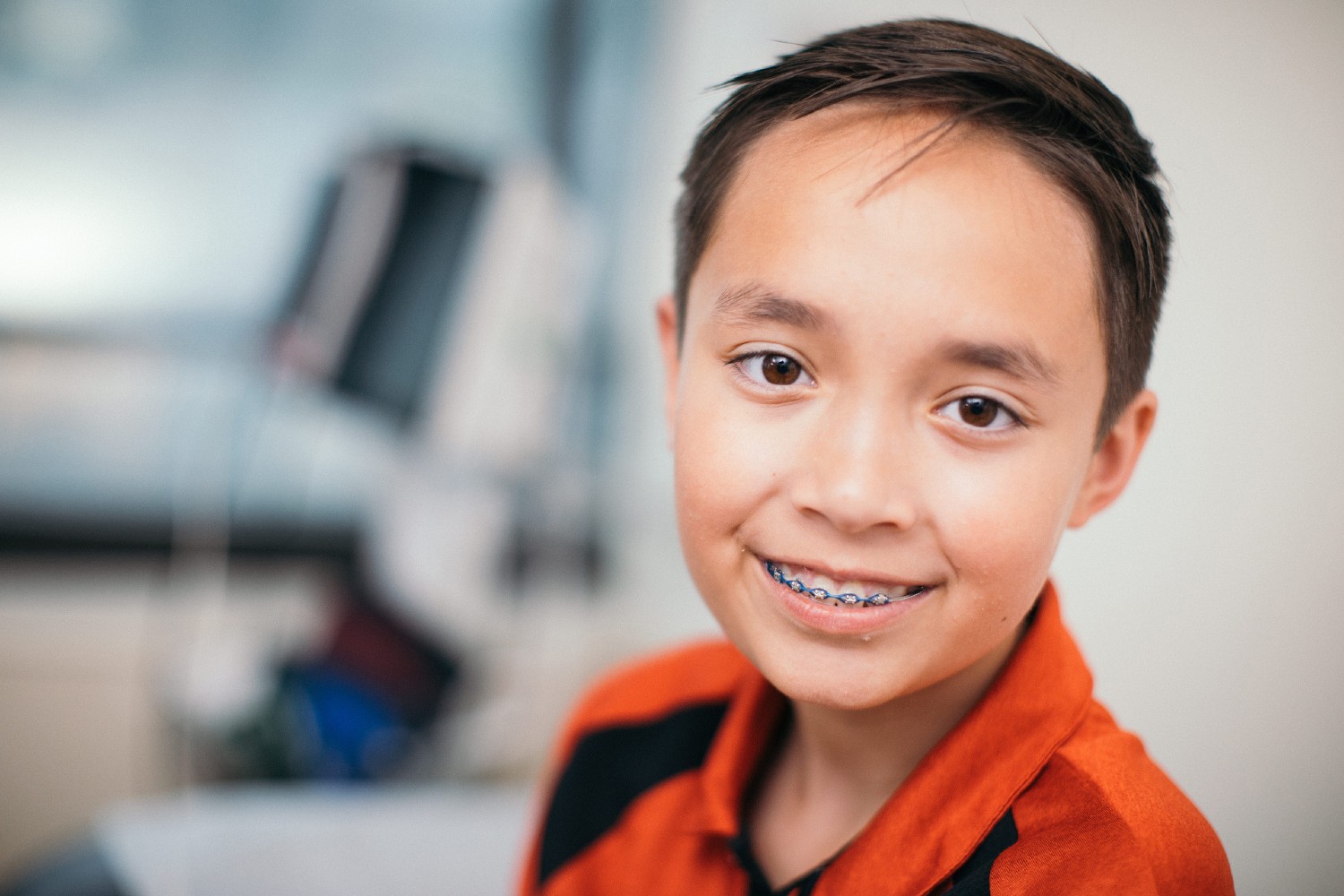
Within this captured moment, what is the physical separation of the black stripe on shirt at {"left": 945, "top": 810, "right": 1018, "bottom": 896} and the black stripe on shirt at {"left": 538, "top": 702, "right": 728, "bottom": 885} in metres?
0.29

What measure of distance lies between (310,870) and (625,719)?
485mm

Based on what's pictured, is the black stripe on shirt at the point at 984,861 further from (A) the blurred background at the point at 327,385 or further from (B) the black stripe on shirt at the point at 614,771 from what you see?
(A) the blurred background at the point at 327,385

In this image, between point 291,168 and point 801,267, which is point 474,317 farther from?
point 801,267

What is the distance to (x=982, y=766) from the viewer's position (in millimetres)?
641

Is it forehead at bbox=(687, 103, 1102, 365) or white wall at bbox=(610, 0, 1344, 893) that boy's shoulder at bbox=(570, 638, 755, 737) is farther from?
forehead at bbox=(687, 103, 1102, 365)

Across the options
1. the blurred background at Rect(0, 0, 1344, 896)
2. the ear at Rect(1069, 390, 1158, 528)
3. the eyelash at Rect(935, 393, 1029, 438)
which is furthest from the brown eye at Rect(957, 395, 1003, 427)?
the blurred background at Rect(0, 0, 1344, 896)

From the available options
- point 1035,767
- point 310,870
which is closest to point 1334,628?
point 1035,767

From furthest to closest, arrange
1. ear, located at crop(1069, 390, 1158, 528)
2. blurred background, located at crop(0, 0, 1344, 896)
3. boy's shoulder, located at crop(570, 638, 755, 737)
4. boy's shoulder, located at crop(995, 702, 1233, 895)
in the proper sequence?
blurred background, located at crop(0, 0, 1344, 896)
boy's shoulder, located at crop(570, 638, 755, 737)
ear, located at crop(1069, 390, 1158, 528)
boy's shoulder, located at crop(995, 702, 1233, 895)

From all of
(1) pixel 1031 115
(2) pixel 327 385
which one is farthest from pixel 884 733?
(2) pixel 327 385

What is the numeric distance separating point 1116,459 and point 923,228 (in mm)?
222

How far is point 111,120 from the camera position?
2084 millimetres

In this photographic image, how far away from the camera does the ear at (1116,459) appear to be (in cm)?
67

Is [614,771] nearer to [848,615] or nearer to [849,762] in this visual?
[849,762]

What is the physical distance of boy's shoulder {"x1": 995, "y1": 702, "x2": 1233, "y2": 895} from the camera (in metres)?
0.55
